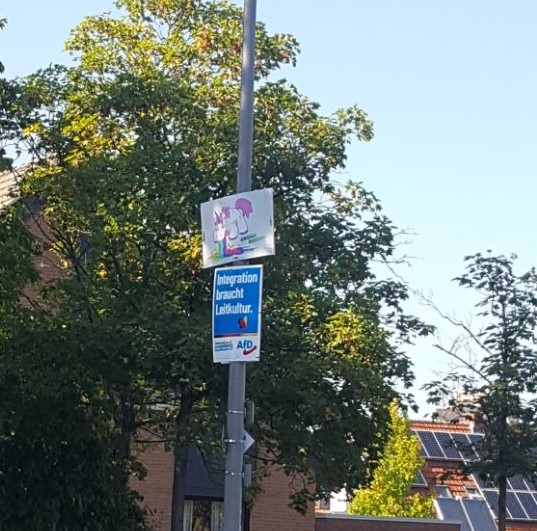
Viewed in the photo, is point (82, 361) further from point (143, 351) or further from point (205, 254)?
point (205, 254)

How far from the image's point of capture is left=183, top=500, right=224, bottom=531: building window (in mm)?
35406

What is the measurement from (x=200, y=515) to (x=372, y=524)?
7.87 meters

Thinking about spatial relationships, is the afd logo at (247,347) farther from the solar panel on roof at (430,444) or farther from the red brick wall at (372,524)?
the solar panel on roof at (430,444)

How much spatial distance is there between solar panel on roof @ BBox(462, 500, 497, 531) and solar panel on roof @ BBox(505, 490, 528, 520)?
1.16m

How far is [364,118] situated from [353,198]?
1.66m

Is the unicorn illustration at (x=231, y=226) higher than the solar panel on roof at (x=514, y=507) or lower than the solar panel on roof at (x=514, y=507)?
lower

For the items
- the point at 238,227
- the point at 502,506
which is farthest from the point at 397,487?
the point at 238,227

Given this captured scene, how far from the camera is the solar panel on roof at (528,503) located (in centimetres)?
6112

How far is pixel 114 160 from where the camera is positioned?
21969 millimetres

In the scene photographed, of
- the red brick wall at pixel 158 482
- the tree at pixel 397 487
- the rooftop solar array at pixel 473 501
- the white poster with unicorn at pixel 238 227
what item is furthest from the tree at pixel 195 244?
the rooftop solar array at pixel 473 501

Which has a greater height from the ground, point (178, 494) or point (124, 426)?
point (124, 426)

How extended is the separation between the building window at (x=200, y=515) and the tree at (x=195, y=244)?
36.4ft

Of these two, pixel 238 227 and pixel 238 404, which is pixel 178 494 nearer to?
pixel 238 404

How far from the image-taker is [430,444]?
210ft
